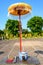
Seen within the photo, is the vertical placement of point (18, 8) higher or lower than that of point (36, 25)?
lower

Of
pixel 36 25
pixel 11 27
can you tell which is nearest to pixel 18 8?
pixel 11 27

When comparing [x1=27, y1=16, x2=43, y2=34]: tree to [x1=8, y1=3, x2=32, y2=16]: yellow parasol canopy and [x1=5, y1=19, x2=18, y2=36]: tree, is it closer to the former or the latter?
[x1=5, y1=19, x2=18, y2=36]: tree

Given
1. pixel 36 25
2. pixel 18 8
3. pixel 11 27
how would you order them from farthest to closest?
pixel 36 25
pixel 11 27
pixel 18 8

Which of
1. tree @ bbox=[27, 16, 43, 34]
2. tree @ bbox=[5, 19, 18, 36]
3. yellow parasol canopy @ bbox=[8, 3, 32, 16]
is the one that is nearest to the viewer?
yellow parasol canopy @ bbox=[8, 3, 32, 16]

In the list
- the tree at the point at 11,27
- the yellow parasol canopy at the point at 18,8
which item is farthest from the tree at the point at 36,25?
the yellow parasol canopy at the point at 18,8

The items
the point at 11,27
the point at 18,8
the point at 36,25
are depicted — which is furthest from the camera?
the point at 36,25

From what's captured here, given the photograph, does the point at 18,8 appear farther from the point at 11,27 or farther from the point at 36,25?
the point at 36,25

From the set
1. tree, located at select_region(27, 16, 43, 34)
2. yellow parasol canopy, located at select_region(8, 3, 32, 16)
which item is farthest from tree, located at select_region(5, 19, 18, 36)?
yellow parasol canopy, located at select_region(8, 3, 32, 16)

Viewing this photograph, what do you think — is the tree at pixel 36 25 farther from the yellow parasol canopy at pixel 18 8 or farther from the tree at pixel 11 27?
the yellow parasol canopy at pixel 18 8

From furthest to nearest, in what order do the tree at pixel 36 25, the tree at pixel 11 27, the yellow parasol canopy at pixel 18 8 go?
the tree at pixel 36 25, the tree at pixel 11 27, the yellow parasol canopy at pixel 18 8

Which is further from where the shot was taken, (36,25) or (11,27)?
(36,25)

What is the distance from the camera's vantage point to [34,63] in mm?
9438

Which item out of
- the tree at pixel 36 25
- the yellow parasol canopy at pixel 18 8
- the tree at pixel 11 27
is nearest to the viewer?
the yellow parasol canopy at pixel 18 8

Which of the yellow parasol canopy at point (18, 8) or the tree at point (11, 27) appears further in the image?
the tree at point (11, 27)
